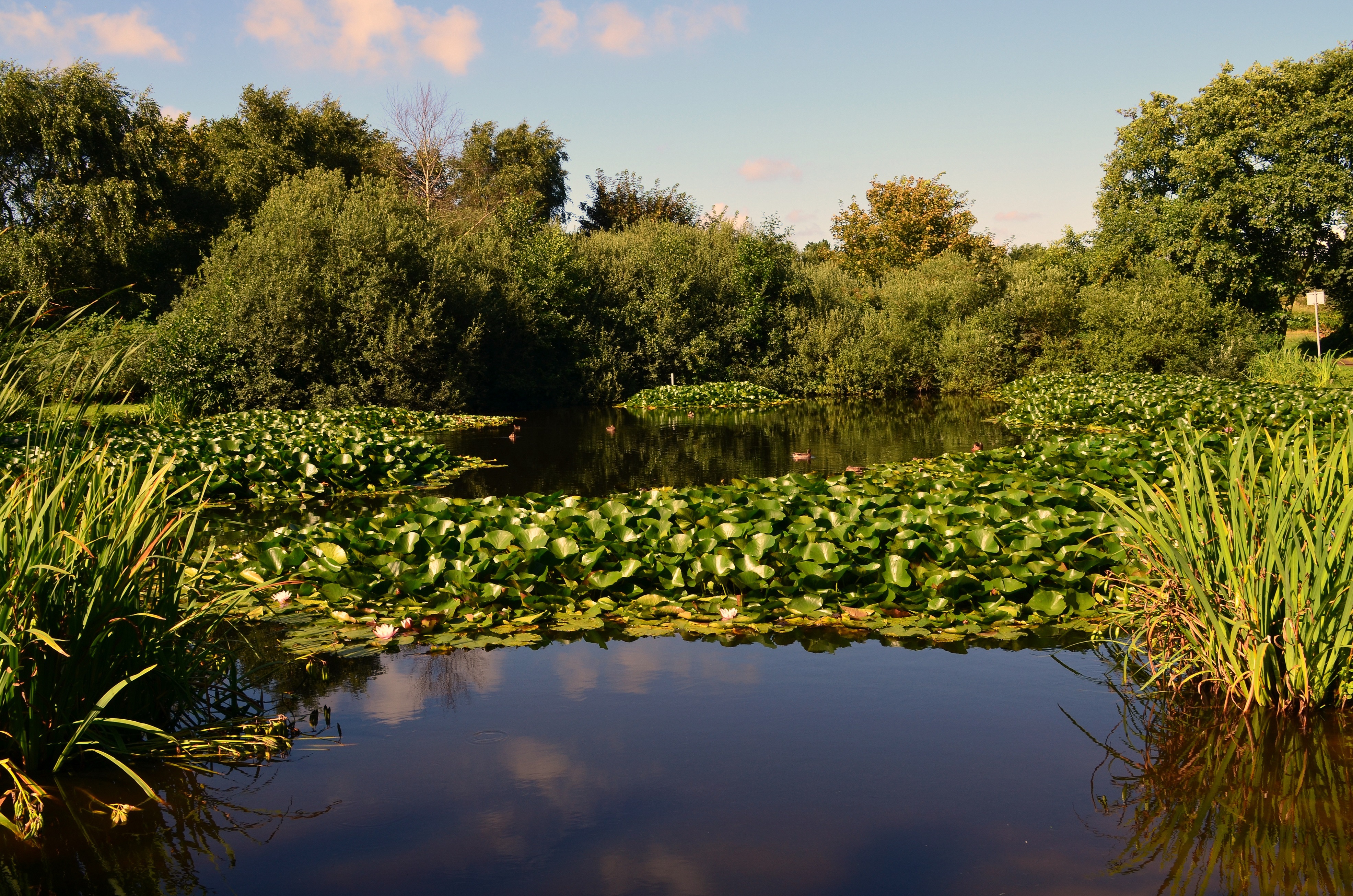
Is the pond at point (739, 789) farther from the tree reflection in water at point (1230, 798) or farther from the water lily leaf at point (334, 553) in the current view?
the water lily leaf at point (334, 553)

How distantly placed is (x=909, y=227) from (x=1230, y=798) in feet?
150

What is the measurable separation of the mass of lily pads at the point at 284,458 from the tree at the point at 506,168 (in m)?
30.9

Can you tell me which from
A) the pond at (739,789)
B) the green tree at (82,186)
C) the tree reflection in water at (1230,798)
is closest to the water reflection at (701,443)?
the pond at (739,789)

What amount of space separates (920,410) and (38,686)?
2373 centimetres

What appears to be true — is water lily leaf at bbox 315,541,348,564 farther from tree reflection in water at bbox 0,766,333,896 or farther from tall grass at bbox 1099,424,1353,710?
tall grass at bbox 1099,424,1353,710

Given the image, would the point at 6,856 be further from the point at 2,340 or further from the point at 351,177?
the point at 351,177

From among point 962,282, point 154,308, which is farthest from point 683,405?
point 154,308

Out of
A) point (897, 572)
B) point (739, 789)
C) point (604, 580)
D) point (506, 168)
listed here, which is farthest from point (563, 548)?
point (506, 168)

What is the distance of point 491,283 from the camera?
1086 inches

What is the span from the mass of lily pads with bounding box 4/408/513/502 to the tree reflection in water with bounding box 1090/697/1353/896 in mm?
8402

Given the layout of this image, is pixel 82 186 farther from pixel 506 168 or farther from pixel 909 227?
pixel 909 227

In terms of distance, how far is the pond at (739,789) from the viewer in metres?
3.27

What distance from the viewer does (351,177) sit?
1553 inches

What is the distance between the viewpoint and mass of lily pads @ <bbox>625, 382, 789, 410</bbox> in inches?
1113
